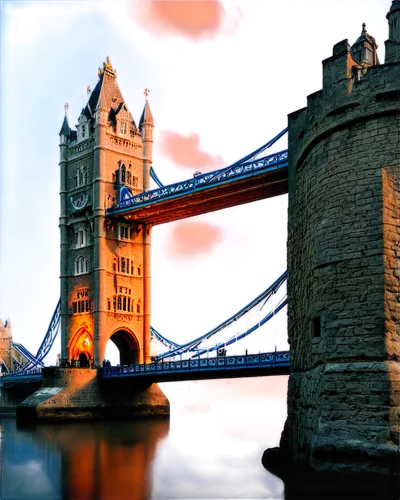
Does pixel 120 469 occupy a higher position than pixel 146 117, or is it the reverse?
pixel 146 117

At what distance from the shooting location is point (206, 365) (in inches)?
1087

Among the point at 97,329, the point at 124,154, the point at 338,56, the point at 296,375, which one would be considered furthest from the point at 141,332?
the point at 338,56

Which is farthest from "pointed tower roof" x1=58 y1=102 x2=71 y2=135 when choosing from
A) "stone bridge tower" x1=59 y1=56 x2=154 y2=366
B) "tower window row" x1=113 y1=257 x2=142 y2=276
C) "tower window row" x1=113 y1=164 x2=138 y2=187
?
"tower window row" x1=113 y1=257 x2=142 y2=276

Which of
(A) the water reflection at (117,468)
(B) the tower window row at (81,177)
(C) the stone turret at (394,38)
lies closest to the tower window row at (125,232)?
(B) the tower window row at (81,177)

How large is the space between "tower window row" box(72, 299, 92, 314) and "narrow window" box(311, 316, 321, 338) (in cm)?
2470

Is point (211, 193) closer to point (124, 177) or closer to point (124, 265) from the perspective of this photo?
point (124, 265)

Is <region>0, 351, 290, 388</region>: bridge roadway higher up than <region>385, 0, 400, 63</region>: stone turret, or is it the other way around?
<region>385, 0, 400, 63</region>: stone turret

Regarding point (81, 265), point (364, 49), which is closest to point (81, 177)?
point (81, 265)

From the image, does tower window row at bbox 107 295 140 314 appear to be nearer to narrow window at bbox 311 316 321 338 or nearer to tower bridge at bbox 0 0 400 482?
tower bridge at bbox 0 0 400 482

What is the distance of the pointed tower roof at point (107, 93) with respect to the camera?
1502 inches

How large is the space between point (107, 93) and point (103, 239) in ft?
29.2

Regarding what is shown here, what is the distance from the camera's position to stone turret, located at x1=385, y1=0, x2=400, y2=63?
1224 cm

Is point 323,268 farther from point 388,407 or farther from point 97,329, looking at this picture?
point 97,329

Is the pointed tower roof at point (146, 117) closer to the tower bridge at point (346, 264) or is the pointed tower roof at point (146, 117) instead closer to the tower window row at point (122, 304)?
the tower window row at point (122, 304)
